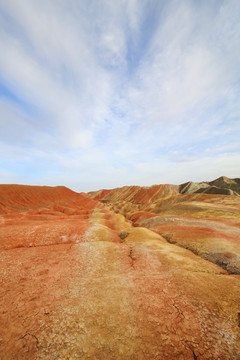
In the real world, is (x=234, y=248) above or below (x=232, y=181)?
below

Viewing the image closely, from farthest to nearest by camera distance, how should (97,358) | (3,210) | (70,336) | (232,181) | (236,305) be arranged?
(232,181) < (3,210) < (236,305) < (70,336) < (97,358)

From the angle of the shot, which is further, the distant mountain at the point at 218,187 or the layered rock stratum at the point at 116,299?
the distant mountain at the point at 218,187

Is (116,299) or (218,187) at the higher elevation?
(218,187)

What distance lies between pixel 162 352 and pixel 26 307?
291 inches

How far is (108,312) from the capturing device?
7.79 m

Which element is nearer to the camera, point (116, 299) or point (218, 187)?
point (116, 299)

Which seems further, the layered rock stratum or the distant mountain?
the distant mountain

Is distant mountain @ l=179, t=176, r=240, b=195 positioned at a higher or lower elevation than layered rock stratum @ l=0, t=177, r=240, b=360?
higher

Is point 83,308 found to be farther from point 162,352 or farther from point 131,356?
point 162,352

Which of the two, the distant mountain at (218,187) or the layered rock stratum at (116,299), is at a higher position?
the distant mountain at (218,187)

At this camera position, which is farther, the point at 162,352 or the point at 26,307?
the point at 26,307

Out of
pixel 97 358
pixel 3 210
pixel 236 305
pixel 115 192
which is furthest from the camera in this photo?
pixel 115 192

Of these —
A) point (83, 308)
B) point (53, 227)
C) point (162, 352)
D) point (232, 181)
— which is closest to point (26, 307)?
point (83, 308)

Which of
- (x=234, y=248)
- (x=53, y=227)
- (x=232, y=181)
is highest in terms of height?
(x=232, y=181)
